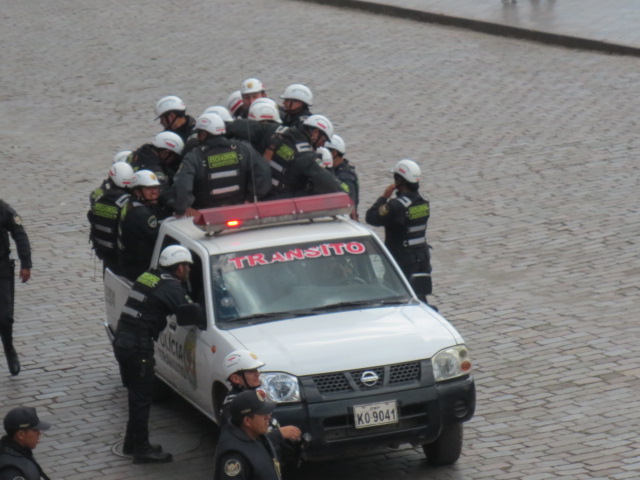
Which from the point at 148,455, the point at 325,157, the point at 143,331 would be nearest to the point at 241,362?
the point at 143,331

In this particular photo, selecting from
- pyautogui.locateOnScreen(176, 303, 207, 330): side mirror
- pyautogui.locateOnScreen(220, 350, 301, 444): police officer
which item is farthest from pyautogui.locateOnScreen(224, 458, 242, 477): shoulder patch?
pyautogui.locateOnScreen(176, 303, 207, 330): side mirror

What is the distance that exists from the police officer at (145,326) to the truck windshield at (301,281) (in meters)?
0.32

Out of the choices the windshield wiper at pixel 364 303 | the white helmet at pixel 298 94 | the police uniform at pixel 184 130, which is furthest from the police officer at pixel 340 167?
the windshield wiper at pixel 364 303

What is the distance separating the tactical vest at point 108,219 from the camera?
474 inches

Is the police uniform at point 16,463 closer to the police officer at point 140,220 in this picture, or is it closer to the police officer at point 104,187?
the police officer at point 140,220

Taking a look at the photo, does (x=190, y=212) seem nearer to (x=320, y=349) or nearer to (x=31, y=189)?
(x=320, y=349)

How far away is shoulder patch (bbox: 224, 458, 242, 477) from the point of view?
723cm

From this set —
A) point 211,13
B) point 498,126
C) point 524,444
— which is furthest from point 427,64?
point 524,444

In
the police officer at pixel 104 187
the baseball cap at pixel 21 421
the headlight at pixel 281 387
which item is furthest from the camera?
the police officer at pixel 104 187

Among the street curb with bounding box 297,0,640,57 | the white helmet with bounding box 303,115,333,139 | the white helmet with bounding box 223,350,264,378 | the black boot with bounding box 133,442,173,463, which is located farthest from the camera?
A: the street curb with bounding box 297,0,640,57

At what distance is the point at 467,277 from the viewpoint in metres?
14.8

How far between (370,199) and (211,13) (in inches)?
517

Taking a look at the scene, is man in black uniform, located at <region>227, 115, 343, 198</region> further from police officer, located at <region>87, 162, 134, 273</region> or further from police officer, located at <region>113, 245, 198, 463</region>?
police officer, located at <region>113, 245, 198, 463</region>

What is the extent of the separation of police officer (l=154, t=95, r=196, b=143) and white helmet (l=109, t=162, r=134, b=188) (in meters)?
1.32
